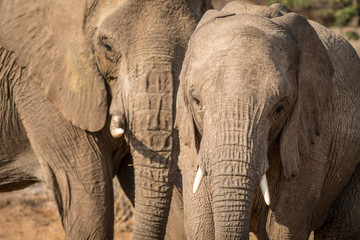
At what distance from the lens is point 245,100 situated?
357cm

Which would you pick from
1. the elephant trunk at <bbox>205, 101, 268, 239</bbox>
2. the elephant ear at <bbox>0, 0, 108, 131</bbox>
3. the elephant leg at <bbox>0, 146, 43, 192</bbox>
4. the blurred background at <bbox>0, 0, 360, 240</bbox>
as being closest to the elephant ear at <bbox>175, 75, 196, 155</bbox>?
the elephant trunk at <bbox>205, 101, 268, 239</bbox>

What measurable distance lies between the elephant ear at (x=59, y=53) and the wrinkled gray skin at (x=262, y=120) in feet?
4.18

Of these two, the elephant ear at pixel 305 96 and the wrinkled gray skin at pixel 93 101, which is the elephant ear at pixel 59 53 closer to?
the wrinkled gray skin at pixel 93 101

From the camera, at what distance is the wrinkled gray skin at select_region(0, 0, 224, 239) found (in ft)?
15.7

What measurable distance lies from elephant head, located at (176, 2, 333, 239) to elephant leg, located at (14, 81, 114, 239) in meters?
1.41

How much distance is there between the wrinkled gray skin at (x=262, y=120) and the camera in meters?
3.53

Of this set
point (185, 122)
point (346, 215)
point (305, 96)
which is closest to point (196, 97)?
point (185, 122)

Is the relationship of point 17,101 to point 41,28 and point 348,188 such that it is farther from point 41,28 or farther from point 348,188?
point 348,188

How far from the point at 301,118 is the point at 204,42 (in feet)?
1.87

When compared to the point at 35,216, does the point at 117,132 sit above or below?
above

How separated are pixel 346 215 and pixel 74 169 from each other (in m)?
1.68

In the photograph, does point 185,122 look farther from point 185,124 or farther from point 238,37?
point 238,37

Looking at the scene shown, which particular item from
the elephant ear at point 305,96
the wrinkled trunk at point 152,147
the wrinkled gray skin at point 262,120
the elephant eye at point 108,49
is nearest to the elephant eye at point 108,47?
the elephant eye at point 108,49

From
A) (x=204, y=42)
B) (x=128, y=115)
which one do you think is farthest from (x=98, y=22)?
(x=204, y=42)
